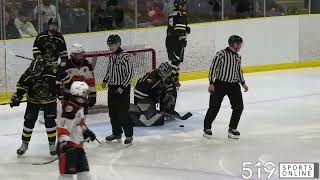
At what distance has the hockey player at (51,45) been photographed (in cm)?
789

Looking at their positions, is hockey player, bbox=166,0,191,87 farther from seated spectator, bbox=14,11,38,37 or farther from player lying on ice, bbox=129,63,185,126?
player lying on ice, bbox=129,63,185,126

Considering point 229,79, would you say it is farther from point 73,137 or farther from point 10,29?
point 10,29

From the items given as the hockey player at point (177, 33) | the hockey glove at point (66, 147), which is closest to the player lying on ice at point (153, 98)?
the hockey player at point (177, 33)

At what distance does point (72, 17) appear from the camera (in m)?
11.9

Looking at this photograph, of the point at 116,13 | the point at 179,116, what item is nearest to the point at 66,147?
the point at 179,116

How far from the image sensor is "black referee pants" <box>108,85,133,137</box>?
8023mm

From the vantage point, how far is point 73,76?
25.9ft

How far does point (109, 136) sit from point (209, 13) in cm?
574

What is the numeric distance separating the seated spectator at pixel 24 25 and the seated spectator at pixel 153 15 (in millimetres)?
2128

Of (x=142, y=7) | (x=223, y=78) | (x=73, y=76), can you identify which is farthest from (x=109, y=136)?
(x=142, y=7)

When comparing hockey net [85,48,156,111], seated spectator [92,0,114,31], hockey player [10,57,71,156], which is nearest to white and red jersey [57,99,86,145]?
hockey player [10,57,71,156]

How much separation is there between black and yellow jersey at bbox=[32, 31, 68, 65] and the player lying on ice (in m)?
0.97

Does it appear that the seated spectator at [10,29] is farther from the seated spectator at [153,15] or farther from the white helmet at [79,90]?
the white helmet at [79,90]

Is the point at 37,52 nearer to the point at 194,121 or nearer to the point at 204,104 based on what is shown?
the point at 194,121
